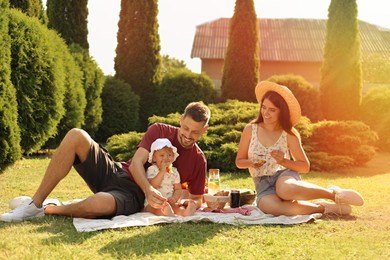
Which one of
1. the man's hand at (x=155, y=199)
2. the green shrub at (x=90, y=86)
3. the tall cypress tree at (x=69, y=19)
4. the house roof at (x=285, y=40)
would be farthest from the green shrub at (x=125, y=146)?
the house roof at (x=285, y=40)

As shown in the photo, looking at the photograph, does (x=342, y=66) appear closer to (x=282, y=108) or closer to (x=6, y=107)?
(x=6, y=107)

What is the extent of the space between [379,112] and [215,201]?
40.2ft

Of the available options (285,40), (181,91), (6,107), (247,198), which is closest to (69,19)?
(181,91)

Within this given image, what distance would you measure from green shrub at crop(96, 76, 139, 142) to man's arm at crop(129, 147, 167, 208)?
11286mm

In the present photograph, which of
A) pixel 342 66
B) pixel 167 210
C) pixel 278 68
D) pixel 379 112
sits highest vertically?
pixel 278 68

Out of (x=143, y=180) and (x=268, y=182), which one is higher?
(x=143, y=180)

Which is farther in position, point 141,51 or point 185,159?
point 141,51

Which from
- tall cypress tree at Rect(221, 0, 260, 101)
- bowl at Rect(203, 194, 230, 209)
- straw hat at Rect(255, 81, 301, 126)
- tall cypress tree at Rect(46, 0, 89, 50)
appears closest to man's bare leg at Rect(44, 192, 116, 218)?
bowl at Rect(203, 194, 230, 209)

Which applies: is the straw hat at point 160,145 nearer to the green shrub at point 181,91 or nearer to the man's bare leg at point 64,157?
the man's bare leg at point 64,157

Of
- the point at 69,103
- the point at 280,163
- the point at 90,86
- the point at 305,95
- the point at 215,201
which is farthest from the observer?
the point at 305,95

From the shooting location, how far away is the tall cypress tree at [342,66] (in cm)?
1828

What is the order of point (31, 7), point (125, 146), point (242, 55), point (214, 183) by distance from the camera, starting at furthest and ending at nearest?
point (242, 55), point (31, 7), point (125, 146), point (214, 183)

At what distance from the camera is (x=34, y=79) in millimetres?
11859

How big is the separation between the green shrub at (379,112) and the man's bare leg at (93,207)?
1245cm
